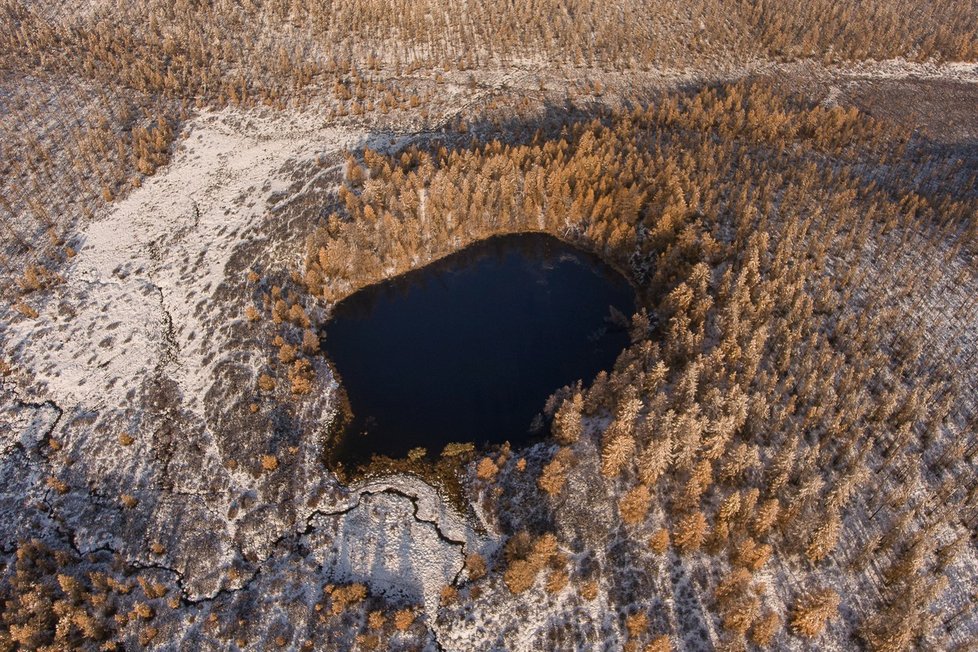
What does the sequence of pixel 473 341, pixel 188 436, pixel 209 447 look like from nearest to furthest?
pixel 209 447, pixel 188 436, pixel 473 341

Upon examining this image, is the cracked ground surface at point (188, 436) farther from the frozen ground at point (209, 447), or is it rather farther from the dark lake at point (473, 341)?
the dark lake at point (473, 341)

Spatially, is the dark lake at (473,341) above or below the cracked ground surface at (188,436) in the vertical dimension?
above

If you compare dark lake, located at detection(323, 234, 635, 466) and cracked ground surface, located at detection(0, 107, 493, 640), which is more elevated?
dark lake, located at detection(323, 234, 635, 466)

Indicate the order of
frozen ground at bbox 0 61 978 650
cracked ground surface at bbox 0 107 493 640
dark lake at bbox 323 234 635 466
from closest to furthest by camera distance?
1. frozen ground at bbox 0 61 978 650
2. cracked ground surface at bbox 0 107 493 640
3. dark lake at bbox 323 234 635 466

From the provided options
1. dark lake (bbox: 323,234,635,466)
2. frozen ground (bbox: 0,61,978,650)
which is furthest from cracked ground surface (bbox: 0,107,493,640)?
dark lake (bbox: 323,234,635,466)

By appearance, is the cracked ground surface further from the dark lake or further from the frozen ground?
the dark lake

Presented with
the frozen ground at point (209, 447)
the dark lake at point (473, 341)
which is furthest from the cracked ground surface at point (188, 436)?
the dark lake at point (473, 341)

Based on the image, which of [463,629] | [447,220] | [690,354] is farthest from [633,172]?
[463,629]

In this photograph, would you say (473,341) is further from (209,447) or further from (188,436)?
(188,436)

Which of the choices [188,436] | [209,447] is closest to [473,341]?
[209,447]
